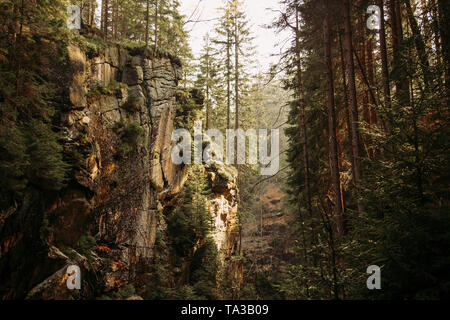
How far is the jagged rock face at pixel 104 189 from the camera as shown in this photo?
6.54m

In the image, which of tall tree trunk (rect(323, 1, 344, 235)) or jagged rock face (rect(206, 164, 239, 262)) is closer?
tall tree trunk (rect(323, 1, 344, 235))

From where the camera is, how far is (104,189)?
10.1 m

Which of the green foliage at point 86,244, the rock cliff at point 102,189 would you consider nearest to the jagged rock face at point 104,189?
the rock cliff at point 102,189

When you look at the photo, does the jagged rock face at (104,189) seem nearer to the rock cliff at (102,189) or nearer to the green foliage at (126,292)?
the rock cliff at (102,189)

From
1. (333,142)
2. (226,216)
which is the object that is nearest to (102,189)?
(333,142)

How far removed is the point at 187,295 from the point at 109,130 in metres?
7.40

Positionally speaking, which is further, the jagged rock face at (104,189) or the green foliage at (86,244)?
the green foliage at (86,244)

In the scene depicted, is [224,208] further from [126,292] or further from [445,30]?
[445,30]

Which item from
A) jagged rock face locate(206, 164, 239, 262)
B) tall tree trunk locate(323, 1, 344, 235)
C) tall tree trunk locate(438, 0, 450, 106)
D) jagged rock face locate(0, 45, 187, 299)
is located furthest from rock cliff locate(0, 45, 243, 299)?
tall tree trunk locate(438, 0, 450, 106)

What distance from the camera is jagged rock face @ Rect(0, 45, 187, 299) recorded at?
6539 millimetres

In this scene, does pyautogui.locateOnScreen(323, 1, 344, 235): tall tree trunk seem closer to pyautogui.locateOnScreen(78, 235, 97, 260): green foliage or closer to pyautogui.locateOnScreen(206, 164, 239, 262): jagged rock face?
pyautogui.locateOnScreen(78, 235, 97, 260): green foliage

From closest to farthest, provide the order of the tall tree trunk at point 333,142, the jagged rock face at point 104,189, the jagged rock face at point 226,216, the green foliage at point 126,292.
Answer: the jagged rock face at point 104,189, the green foliage at point 126,292, the tall tree trunk at point 333,142, the jagged rock face at point 226,216

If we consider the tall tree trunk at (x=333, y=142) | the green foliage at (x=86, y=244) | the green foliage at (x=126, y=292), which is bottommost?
the green foliage at (x=126, y=292)
